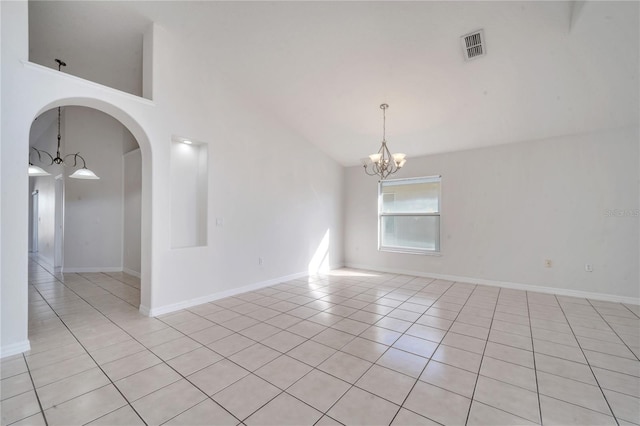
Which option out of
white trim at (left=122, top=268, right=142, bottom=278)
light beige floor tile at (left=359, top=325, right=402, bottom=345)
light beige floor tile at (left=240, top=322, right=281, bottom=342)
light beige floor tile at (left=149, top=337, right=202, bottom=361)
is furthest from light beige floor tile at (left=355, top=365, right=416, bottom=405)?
white trim at (left=122, top=268, right=142, bottom=278)

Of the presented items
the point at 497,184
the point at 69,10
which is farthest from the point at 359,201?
the point at 69,10

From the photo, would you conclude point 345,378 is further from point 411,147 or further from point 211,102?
point 411,147

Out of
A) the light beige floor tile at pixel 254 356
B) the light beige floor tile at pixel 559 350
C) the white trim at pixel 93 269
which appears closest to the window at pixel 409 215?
the light beige floor tile at pixel 559 350

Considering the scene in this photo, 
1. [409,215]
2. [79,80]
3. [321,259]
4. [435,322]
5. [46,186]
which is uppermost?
[79,80]

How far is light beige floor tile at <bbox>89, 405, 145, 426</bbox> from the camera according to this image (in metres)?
1.58

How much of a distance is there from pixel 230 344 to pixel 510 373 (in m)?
2.39

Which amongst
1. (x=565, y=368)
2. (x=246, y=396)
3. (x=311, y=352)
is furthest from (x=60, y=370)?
(x=565, y=368)

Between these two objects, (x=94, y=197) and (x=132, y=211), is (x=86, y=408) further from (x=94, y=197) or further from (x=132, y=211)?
(x=94, y=197)

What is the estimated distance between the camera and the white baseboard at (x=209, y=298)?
329 centimetres

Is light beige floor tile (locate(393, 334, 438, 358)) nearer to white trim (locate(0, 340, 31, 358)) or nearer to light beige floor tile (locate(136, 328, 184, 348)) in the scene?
light beige floor tile (locate(136, 328, 184, 348))

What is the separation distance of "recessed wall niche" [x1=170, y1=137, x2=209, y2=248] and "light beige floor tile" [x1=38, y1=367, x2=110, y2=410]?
1925 mm

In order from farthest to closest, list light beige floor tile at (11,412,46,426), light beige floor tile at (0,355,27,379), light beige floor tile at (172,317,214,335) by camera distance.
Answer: light beige floor tile at (172,317,214,335)
light beige floor tile at (0,355,27,379)
light beige floor tile at (11,412,46,426)

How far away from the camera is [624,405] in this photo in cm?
179

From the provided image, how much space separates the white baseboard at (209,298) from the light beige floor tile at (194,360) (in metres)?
1.18
